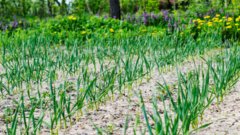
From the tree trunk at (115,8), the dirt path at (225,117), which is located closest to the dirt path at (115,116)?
the dirt path at (225,117)

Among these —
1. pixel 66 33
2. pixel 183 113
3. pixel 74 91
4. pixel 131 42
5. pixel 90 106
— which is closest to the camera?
pixel 183 113

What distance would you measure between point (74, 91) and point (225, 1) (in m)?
11.9

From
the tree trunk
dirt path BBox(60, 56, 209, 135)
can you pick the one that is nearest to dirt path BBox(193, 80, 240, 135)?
dirt path BBox(60, 56, 209, 135)

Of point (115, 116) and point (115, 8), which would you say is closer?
point (115, 116)

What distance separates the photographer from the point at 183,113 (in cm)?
206

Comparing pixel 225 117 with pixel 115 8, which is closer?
pixel 225 117

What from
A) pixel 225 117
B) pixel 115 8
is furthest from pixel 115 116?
pixel 115 8

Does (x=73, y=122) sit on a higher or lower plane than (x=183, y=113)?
lower

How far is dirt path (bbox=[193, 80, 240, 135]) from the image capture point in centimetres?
232

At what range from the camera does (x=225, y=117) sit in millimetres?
2629

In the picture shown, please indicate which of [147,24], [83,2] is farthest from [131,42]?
[83,2]

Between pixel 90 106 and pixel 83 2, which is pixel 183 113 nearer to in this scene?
pixel 90 106

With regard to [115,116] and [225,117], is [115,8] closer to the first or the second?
[115,116]

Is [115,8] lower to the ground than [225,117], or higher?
higher
